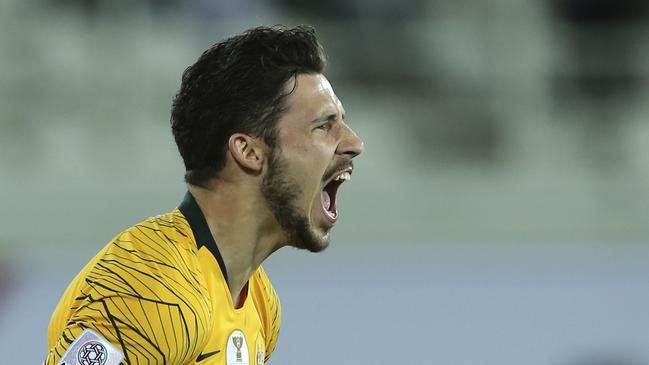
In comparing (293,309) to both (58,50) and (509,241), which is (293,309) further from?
(58,50)

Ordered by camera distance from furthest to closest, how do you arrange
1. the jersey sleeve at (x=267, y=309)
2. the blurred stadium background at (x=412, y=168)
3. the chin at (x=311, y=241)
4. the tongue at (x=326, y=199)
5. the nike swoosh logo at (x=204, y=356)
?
the blurred stadium background at (x=412, y=168), the jersey sleeve at (x=267, y=309), the tongue at (x=326, y=199), the chin at (x=311, y=241), the nike swoosh logo at (x=204, y=356)

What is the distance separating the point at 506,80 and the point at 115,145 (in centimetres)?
277

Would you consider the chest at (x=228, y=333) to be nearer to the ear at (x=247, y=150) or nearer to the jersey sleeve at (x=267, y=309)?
the jersey sleeve at (x=267, y=309)

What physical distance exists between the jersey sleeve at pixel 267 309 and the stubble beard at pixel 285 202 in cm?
35

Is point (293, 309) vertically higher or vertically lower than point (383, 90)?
lower

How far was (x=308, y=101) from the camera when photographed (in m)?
2.98

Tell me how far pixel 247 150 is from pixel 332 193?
316 mm

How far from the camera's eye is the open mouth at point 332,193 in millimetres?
3055

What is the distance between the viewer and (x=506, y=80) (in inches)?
355

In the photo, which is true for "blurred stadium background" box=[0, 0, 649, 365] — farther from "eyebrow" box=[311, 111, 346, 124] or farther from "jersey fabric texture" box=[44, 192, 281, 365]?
"eyebrow" box=[311, 111, 346, 124]

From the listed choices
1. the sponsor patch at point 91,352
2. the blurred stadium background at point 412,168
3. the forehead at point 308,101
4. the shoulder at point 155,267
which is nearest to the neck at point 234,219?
the shoulder at point 155,267

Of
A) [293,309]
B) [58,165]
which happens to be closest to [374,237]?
[293,309]

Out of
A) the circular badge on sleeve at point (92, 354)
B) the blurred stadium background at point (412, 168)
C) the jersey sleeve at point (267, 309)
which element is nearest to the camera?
the circular badge on sleeve at point (92, 354)

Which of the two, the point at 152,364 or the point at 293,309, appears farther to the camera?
the point at 293,309
